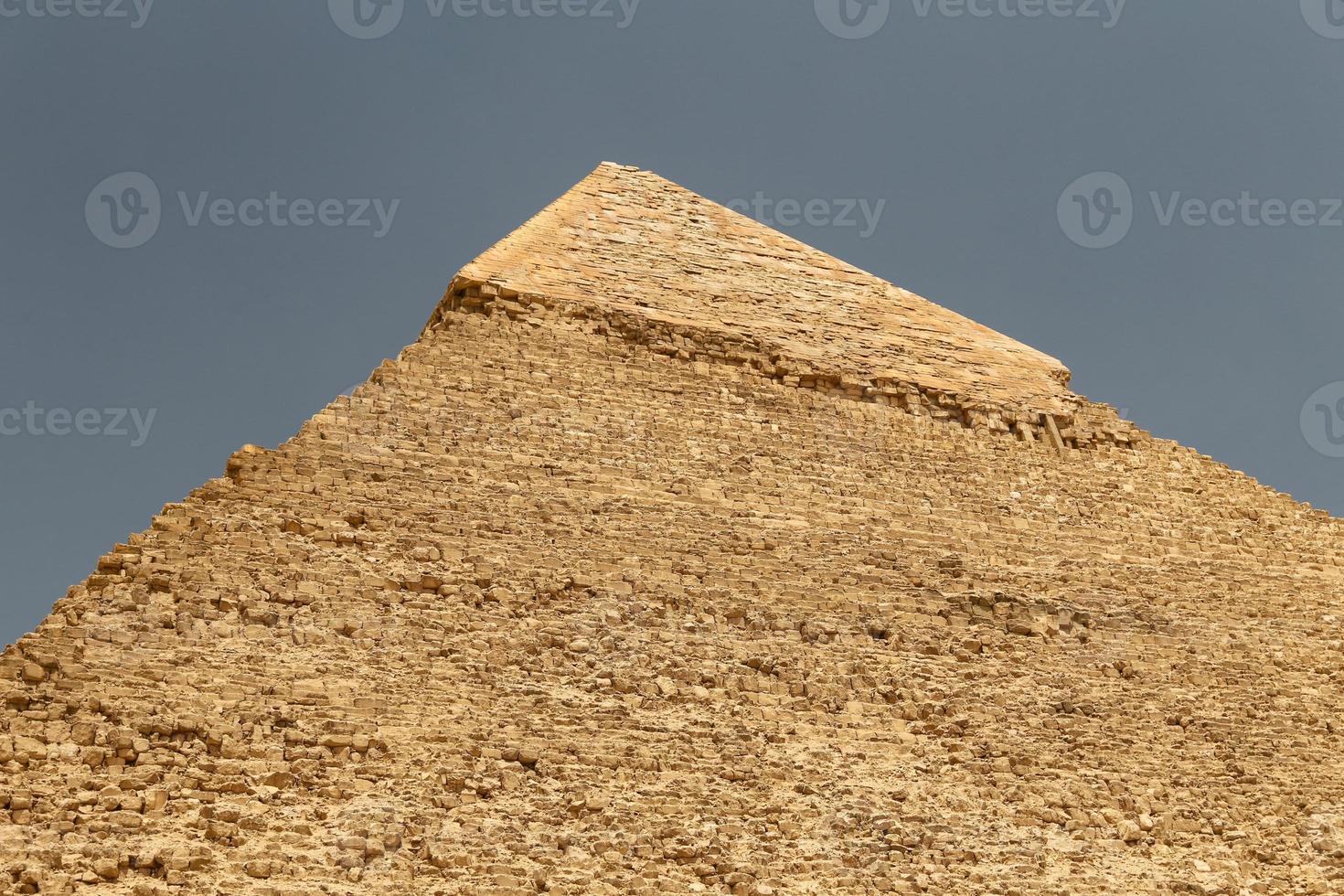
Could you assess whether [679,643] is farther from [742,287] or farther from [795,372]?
[742,287]

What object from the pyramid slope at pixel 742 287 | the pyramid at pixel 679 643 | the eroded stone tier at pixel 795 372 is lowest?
the pyramid at pixel 679 643

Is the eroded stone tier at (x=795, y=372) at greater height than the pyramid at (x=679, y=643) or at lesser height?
greater

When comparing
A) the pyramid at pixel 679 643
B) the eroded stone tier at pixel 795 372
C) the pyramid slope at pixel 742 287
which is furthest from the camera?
the pyramid slope at pixel 742 287

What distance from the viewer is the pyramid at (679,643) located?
738 centimetres

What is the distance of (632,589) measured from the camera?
8789 mm

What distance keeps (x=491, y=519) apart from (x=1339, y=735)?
5.27 meters

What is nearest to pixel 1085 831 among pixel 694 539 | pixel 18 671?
pixel 694 539

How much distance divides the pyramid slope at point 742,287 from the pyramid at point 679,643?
53 mm

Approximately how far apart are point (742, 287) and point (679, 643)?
384cm

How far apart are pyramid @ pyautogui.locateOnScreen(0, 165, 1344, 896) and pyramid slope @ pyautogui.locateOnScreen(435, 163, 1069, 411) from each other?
0.05 m

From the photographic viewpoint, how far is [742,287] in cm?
1165

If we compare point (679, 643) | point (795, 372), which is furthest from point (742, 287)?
point (679, 643)

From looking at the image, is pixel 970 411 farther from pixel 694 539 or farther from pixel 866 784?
pixel 866 784

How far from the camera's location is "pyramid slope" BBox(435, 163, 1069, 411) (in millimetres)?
11031
